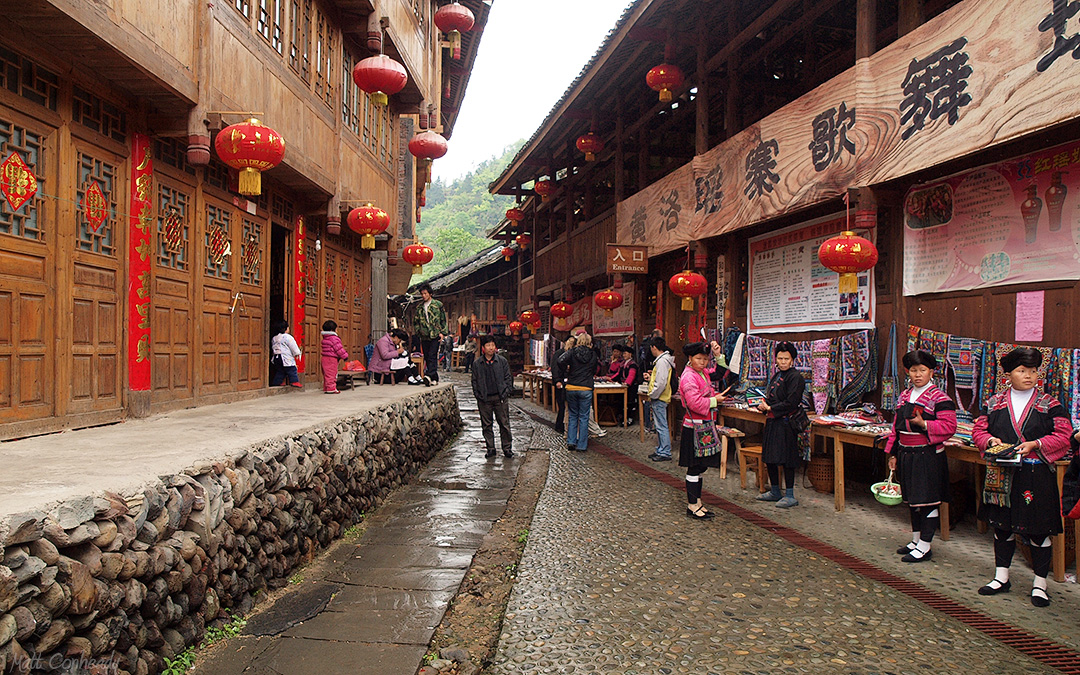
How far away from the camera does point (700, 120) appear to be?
37.5 ft

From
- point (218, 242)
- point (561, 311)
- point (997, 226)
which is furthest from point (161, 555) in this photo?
point (561, 311)

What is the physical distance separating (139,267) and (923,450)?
7753 mm

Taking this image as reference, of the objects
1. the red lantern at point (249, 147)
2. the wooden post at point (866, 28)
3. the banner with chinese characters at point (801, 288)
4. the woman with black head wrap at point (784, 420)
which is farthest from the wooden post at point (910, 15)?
the red lantern at point (249, 147)

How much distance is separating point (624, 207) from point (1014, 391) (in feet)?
32.8

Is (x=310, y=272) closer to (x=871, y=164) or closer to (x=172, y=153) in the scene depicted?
(x=172, y=153)

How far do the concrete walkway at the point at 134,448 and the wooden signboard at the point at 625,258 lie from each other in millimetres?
6460

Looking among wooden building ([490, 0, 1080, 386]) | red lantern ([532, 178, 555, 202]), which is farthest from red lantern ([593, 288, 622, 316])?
red lantern ([532, 178, 555, 202])

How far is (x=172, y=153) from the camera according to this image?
25.1 ft

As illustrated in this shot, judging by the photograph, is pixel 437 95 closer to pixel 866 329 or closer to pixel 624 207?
pixel 624 207

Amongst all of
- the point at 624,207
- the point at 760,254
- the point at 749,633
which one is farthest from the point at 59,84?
the point at 624,207

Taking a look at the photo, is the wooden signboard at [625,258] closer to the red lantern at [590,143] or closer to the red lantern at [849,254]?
the red lantern at [590,143]

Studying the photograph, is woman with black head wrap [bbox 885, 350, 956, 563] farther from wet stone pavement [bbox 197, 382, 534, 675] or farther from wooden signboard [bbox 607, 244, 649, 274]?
wooden signboard [bbox 607, 244, 649, 274]

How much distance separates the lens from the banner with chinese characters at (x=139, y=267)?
6840 millimetres

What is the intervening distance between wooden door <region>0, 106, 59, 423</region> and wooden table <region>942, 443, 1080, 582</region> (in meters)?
7.87
